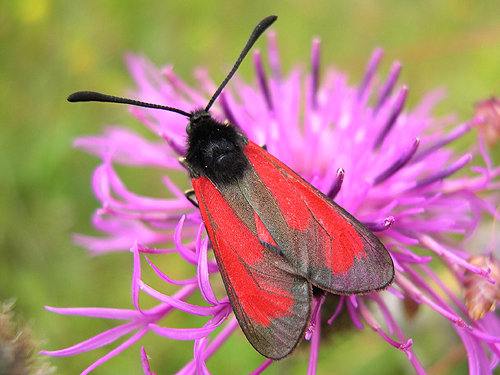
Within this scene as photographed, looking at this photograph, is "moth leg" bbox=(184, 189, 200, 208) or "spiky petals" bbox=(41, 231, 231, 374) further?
"moth leg" bbox=(184, 189, 200, 208)

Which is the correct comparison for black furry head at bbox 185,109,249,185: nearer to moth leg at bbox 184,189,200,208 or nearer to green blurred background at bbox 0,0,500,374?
moth leg at bbox 184,189,200,208

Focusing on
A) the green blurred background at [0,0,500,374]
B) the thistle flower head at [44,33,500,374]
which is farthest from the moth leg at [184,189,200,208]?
the green blurred background at [0,0,500,374]

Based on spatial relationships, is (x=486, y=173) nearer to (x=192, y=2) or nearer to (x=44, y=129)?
(x=44, y=129)

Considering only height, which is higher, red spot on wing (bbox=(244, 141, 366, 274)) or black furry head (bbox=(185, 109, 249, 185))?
black furry head (bbox=(185, 109, 249, 185))

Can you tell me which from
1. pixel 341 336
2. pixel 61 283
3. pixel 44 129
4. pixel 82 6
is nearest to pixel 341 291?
pixel 341 336

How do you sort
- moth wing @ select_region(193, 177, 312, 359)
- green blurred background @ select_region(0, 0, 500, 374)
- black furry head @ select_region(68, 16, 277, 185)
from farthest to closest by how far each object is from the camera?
green blurred background @ select_region(0, 0, 500, 374) < black furry head @ select_region(68, 16, 277, 185) < moth wing @ select_region(193, 177, 312, 359)

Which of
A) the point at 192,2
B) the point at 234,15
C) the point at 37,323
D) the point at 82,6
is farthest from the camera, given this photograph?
the point at 234,15

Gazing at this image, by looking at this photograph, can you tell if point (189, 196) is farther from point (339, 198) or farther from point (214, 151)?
point (339, 198)
